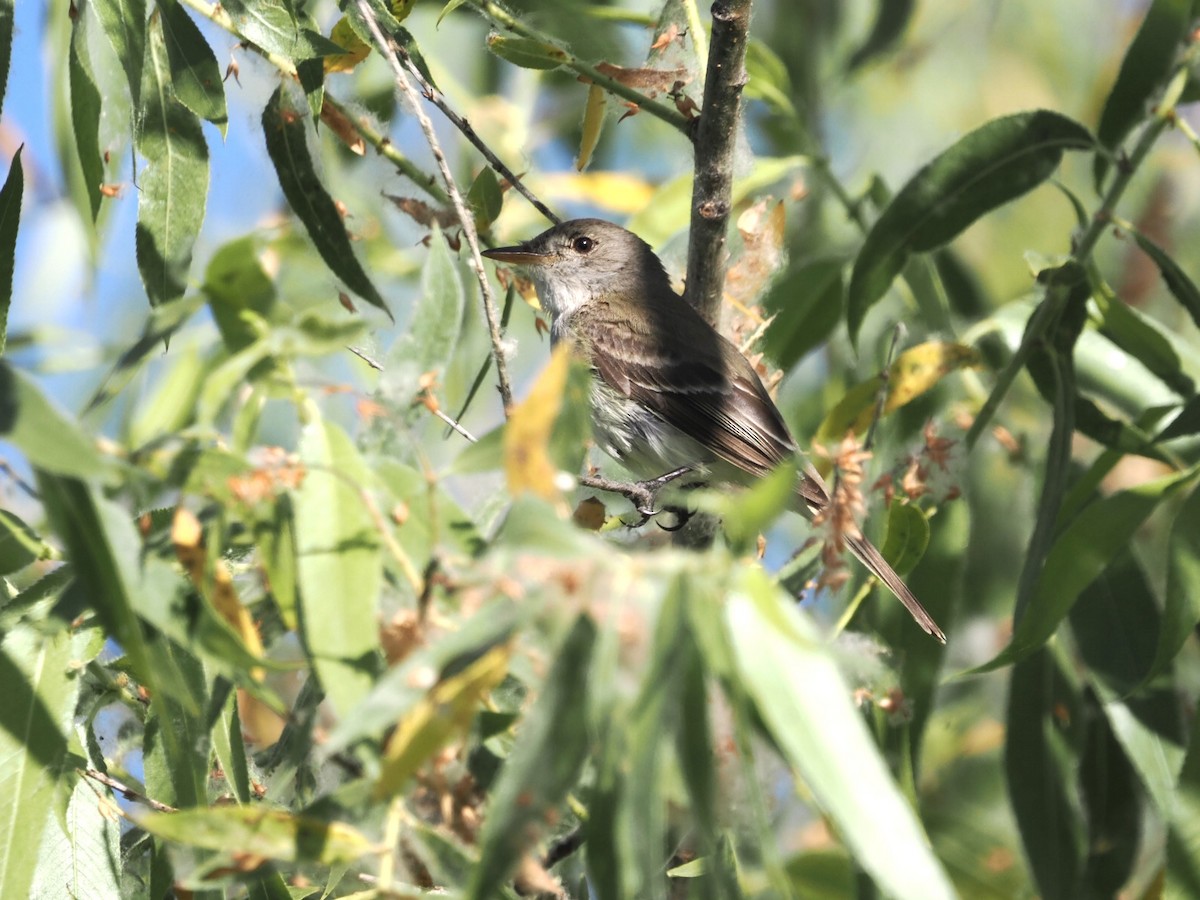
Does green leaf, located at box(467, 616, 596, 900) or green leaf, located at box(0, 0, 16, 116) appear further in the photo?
green leaf, located at box(0, 0, 16, 116)

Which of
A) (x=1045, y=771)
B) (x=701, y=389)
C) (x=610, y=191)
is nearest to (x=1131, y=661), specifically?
(x=1045, y=771)

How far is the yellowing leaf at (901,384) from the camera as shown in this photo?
10.1 ft

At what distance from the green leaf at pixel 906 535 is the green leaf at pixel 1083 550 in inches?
9.5

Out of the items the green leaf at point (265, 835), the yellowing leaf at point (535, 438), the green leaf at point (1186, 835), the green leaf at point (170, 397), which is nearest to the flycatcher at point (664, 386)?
the green leaf at point (170, 397)

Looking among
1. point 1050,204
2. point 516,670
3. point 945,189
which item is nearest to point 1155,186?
point 1050,204

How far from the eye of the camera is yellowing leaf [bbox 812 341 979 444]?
122 inches

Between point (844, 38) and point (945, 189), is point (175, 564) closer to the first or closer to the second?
point (945, 189)

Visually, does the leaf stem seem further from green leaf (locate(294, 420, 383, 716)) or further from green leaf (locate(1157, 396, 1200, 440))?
green leaf (locate(294, 420, 383, 716))

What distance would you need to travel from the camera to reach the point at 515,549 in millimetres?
1416

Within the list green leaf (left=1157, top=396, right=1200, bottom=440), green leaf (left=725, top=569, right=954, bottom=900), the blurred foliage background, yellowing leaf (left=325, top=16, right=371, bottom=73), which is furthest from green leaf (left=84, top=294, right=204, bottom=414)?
green leaf (left=1157, top=396, right=1200, bottom=440)

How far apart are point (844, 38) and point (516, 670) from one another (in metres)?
5.44

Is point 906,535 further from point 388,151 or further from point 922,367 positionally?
point 388,151

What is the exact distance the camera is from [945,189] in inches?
121

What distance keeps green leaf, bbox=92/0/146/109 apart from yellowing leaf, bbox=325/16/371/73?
0.34 metres
